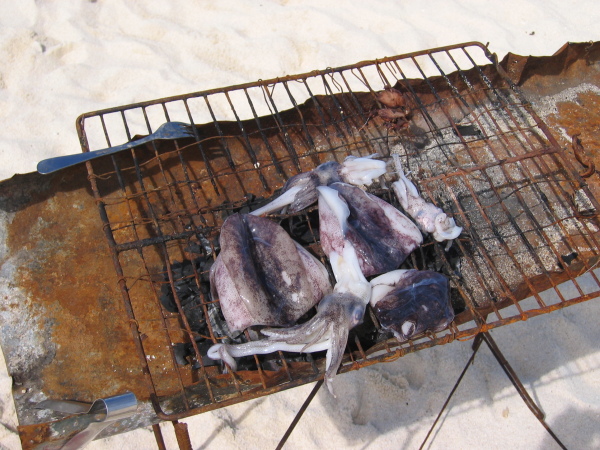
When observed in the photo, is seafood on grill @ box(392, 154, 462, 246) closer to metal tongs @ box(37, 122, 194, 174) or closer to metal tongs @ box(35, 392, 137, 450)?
metal tongs @ box(37, 122, 194, 174)

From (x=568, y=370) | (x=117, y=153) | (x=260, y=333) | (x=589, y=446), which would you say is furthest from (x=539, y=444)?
(x=117, y=153)

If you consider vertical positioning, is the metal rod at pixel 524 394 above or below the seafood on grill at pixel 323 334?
below

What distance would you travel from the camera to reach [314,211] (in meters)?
2.96

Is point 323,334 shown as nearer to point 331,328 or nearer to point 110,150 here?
point 331,328

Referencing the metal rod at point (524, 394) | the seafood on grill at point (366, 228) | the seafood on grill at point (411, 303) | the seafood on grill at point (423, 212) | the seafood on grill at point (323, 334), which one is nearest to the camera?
the seafood on grill at point (323, 334)

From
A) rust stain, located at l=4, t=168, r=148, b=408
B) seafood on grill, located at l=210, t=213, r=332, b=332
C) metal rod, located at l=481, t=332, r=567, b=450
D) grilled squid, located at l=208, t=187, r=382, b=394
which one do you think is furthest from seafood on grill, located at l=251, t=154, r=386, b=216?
metal rod, located at l=481, t=332, r=567, b=450

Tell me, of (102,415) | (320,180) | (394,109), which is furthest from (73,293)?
(394,109)

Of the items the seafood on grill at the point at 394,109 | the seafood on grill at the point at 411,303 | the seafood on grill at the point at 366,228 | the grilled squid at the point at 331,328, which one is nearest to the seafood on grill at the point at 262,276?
the grilled squid at the point at 331,328

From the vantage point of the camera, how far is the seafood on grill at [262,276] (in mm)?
2506

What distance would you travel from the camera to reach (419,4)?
5605mm

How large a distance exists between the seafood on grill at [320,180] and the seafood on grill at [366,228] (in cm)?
7

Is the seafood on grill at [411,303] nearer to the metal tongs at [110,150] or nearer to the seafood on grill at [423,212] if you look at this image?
the seafood on grill at [423,212]

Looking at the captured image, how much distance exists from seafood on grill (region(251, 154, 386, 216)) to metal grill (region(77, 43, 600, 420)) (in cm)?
19

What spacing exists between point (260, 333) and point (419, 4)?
4.63 meters
